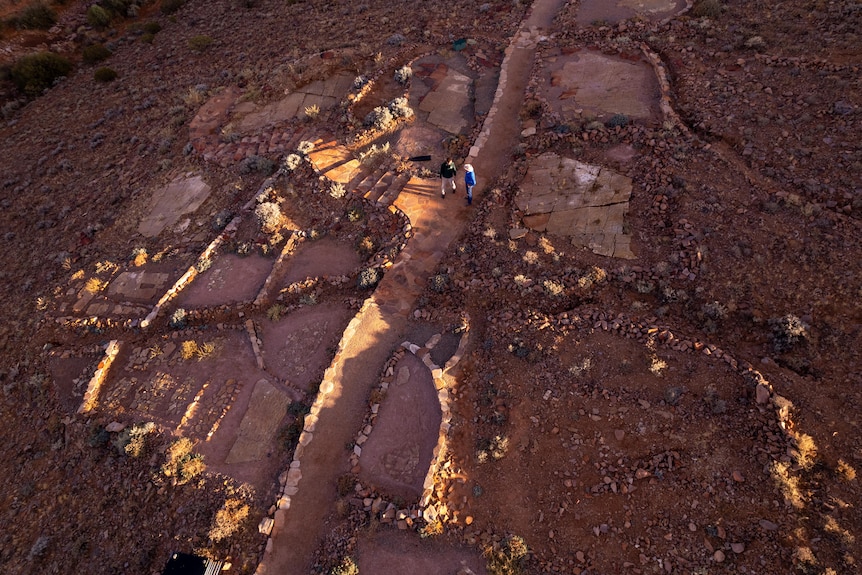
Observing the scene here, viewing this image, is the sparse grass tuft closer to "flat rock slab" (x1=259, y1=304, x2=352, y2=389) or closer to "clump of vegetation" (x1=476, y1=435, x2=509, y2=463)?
"clump of vegetation" (x1=476, y1=435, x2=509, y2=463)

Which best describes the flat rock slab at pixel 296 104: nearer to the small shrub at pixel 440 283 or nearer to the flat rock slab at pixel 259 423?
the small shrub at pixel 440 283

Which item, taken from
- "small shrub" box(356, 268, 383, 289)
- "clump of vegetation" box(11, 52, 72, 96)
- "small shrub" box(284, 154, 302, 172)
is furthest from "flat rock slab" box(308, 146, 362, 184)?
"clump of vegetation" box(11, 52, 72, 96)

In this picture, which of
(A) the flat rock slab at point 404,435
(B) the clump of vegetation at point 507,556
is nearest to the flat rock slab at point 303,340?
(A) the flat rock slab at point 404,435

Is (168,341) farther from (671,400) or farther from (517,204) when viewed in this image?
(671,400)

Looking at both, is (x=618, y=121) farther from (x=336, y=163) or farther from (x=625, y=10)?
(x=336, y=163)

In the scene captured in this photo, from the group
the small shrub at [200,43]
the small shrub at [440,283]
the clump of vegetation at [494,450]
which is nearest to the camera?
the clump of vegetation at [494,450]

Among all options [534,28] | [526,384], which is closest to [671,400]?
→ [526,384]

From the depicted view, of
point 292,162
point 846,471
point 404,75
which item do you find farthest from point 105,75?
point 846,471
